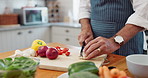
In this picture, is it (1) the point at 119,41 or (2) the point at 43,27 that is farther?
(2) the point at 43,27

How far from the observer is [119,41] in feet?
3.11

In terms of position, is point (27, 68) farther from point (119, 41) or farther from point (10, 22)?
point (10, 22)

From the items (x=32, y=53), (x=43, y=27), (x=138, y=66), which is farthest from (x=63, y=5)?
(x=138, y=66)

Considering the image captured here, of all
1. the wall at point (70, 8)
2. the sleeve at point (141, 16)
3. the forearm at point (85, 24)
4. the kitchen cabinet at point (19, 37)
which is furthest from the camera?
the wall at point (70, 8)

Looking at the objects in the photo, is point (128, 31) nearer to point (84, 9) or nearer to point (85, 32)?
point (85, 32)

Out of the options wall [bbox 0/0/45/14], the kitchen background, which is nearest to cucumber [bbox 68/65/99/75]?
the kitchen background

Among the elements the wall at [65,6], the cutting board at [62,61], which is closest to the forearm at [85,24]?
the cutting board at [62,61]

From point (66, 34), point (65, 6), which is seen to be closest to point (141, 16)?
point (66, 34)

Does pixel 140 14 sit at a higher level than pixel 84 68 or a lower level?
higher

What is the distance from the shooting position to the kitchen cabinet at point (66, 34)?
2791 mm

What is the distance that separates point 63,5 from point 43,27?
2.57 ft

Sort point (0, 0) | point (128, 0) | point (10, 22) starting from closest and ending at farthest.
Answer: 1. point (128, 0)
2. point (10, 22)
3. point (0, 0)

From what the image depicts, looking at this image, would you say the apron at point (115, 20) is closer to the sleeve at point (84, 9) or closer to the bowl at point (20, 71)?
the sleeve at point (84, 9)

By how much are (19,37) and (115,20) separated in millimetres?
1800
